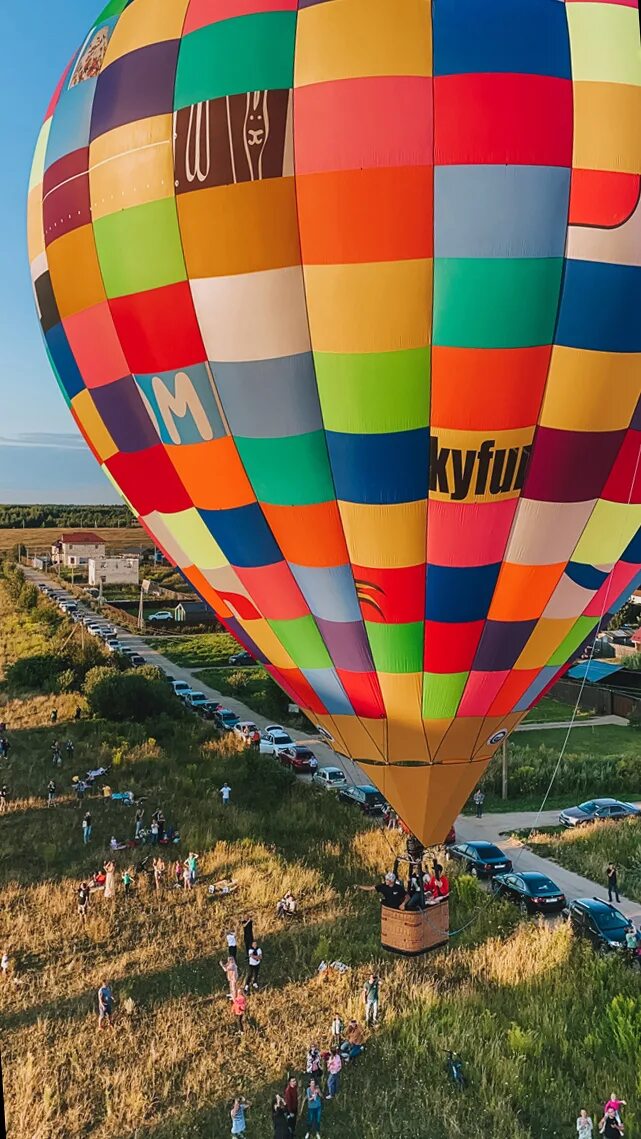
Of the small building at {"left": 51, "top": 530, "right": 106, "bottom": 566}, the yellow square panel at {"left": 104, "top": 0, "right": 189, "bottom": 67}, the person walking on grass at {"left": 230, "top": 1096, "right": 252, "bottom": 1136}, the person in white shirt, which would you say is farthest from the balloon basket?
the small building at {"left": 51, "top": 530, "right": 106, "bottom": 566}

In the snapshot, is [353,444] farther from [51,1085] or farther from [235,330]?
[51,1085]

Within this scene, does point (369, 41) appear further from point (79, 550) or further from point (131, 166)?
point (79, 550)

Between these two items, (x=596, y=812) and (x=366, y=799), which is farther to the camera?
(x=366, y=799)

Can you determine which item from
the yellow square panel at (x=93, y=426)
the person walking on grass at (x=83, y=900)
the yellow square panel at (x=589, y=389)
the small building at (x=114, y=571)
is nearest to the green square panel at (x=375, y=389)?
the yellow square panel at (x=589, y=389)

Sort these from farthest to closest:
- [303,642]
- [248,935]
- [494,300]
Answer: [248,935] → [303,642] → [494,300]

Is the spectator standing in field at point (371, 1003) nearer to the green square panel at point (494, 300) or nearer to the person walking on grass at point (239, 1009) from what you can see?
the person walking on grass at point (239, 1009)

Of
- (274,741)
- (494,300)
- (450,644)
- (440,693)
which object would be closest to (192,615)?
(274,741)
